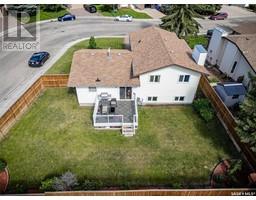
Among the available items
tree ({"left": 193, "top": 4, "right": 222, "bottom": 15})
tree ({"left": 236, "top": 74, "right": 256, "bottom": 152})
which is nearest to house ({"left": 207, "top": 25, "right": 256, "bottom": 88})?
tree ({"left": 236, "top": 74, "right": 256, "bottom": 152})

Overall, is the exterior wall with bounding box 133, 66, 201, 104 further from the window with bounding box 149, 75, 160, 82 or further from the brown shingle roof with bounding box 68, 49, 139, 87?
the brown shingle roof with bounding box 68, 49, 139, 87

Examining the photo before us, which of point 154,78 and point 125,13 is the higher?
point 125,13

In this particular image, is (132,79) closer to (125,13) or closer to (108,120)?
(108,120)

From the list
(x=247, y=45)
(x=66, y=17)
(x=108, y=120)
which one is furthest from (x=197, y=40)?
(x=66, y=17)

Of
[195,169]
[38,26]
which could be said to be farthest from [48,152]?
[38,26]

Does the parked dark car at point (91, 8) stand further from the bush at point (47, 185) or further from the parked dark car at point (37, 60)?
the bush at point (47, 185)
